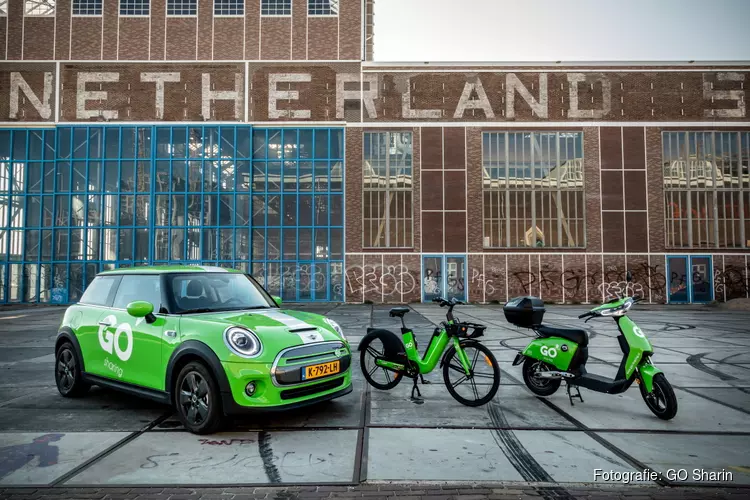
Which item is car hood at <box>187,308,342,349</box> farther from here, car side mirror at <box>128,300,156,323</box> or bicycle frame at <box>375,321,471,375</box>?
bicycle frame at <box>375,321,471,375</box>

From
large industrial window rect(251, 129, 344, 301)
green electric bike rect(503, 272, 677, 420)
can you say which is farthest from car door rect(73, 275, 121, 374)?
large industrial window rect(251, 129, 344, 301)

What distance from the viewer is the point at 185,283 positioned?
199 inches

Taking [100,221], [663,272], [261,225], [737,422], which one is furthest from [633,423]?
[100,221]

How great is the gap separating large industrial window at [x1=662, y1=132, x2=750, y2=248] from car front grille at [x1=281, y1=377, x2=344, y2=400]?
2781 centimetres

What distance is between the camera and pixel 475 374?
203 inches

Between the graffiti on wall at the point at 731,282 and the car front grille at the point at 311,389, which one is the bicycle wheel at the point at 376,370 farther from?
the graffiti on wall at the point at 731,282

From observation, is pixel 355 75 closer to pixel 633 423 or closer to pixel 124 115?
pixel 124 115

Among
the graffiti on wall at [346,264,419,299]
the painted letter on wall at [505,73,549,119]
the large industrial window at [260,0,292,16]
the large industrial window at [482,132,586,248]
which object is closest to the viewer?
the graffiti on wall at [346,264,419,299]

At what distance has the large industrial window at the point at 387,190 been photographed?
26.5 metres

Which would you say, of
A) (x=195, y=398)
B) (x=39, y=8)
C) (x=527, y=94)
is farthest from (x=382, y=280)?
(x=39, y=8)

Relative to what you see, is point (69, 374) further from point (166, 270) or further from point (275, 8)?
point (275, 8)

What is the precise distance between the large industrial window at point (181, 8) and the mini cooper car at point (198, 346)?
26.9m

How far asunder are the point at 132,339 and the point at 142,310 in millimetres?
513

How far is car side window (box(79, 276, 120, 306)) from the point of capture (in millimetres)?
5469
